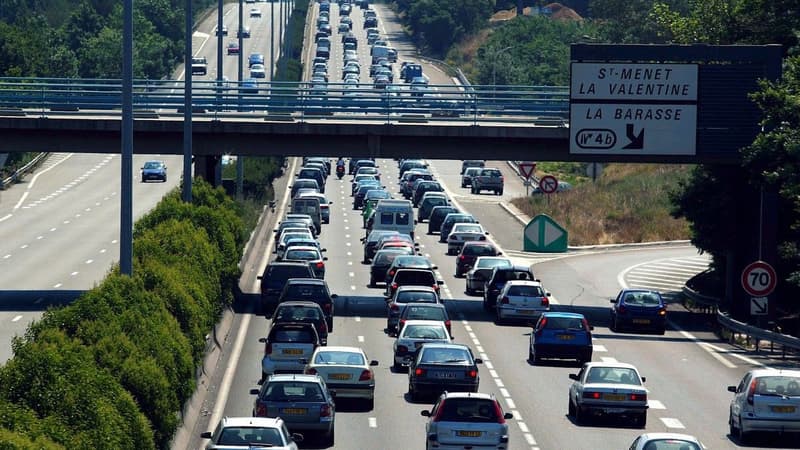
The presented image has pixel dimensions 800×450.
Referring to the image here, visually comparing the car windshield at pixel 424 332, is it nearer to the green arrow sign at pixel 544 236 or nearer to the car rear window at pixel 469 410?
the green arrow sign at pixel 544 236

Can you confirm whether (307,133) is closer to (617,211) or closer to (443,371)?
(443,371)

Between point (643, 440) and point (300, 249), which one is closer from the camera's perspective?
point (643, 440)

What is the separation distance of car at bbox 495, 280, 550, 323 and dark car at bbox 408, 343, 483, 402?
14764 millimetres

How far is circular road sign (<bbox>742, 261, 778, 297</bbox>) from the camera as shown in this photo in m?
42.0

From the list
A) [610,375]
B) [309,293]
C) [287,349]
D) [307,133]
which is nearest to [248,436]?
[610,375]

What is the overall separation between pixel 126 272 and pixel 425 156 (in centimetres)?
2502

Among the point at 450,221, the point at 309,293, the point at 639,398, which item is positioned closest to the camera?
the point at 639,398

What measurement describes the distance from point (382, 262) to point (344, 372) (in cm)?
2652

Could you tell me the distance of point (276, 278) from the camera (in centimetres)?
4988

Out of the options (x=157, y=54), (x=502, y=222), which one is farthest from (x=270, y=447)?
(x=157, y=54)

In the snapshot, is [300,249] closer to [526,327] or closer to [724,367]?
[526,327]

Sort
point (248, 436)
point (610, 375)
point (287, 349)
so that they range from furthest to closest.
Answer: point (287, 349) → point (610, 375) → point (248, 436)

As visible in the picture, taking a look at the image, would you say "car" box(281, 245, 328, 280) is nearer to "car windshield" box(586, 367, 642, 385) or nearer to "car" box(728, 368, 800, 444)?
"car windshield" box(586, 367, 642, 385)

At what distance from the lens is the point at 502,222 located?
85500 mm
